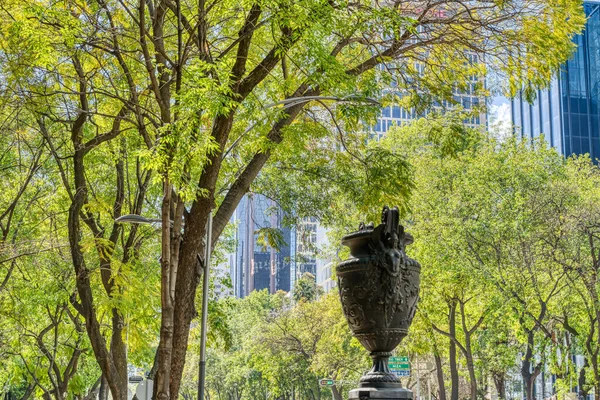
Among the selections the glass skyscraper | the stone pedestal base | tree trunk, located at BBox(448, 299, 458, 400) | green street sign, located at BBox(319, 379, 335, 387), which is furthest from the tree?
the glass skyscraper

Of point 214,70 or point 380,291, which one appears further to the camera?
point 214,70

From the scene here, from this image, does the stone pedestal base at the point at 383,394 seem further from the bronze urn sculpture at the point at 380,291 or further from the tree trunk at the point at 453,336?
the tree trunk at the point at 453,336

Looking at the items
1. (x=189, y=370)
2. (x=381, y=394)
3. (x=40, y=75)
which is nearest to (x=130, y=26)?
(x=40, y=75)

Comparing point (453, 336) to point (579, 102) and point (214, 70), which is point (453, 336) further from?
point (579, 102)

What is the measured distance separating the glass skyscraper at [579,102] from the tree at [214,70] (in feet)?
166

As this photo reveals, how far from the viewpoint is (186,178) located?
11156 millimetres

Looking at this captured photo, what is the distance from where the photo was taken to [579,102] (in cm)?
6412

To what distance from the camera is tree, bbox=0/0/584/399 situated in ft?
36.2

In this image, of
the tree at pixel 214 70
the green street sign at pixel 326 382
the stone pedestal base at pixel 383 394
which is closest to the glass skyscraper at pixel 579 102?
the green street sign at pixel 326 382

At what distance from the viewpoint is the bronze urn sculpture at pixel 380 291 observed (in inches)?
294

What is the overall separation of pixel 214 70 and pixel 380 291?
491 centimetres

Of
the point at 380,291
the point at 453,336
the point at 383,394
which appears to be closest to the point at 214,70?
the point at 380,291

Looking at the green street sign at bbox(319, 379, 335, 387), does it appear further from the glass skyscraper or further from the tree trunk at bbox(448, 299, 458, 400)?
the glass skyscraper

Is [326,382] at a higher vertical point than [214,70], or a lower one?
lower
